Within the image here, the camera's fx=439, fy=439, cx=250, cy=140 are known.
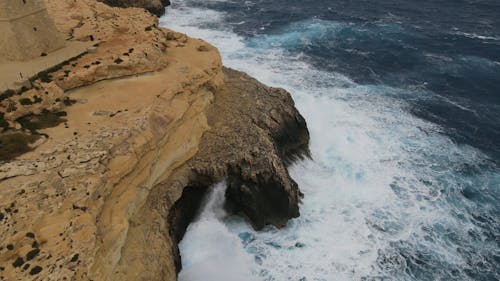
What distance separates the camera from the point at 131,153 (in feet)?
90.7

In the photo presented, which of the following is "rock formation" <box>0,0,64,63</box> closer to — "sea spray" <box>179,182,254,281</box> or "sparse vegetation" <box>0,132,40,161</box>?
"sparse vegetation" <box>0,132,40,161</box>

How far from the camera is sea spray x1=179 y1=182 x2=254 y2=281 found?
30.4m

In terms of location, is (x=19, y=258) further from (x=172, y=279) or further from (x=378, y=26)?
(x=378, y=26)

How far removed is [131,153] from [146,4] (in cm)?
5834

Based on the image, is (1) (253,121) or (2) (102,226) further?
(1) (253,121)

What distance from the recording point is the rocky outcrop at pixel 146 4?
75.8 meters

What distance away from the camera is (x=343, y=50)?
66250mm

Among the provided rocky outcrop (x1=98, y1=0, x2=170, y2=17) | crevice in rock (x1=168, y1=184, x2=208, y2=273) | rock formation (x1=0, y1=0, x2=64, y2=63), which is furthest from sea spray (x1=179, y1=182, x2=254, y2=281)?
rocky outcrop (x1=98, y1=0, x2=170, y2=17)

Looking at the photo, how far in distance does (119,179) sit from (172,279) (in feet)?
23.3

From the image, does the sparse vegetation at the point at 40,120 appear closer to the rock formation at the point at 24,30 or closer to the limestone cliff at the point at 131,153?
the limestone cliff at the point at 131,153

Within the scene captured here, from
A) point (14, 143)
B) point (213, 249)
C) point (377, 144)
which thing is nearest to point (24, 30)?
point (14, 143)

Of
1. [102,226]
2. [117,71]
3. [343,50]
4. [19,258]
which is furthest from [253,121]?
[343,50]

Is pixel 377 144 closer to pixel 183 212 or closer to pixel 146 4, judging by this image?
pixel 183 212

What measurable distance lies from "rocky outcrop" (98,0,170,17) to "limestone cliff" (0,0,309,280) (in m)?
29.3
